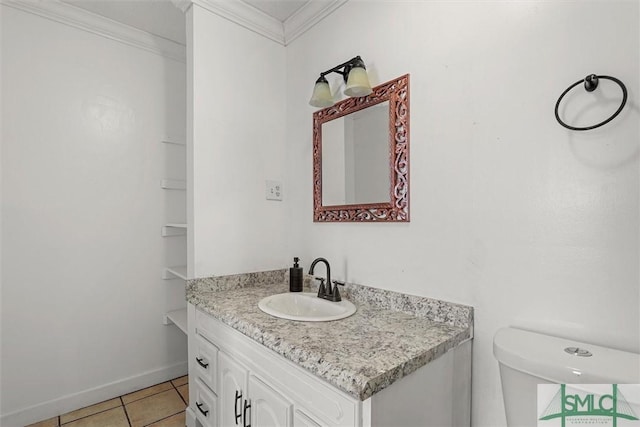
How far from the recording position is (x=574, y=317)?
88cm

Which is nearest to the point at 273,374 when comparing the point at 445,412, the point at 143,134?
the point at 445,412

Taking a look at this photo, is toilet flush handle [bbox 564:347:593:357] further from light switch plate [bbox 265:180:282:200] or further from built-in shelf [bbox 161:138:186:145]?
built-in shelf [bbox 161:138:186:145]

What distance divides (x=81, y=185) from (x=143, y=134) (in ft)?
1.61

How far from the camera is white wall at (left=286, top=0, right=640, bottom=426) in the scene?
32.5 inches

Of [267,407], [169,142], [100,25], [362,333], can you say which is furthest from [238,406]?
[100,25]

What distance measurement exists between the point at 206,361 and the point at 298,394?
734 millimetres

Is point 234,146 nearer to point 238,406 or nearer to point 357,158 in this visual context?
point 357,158

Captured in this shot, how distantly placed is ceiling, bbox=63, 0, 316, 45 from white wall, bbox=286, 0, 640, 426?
1.90 feet

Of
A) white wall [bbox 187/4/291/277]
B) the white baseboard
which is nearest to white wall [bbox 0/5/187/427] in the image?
the white baseboard

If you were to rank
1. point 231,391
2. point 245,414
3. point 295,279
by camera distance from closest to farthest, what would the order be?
1. point 245,414
2. point 231,391
3. point 295,279

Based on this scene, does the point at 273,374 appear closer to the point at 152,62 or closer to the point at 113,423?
the point at 113,423

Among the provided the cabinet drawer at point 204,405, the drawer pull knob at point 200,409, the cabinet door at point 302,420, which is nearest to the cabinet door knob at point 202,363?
the cabinet drawer at point 204,405

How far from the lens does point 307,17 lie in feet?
5.81

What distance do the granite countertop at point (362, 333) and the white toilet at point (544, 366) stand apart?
0.18 m
